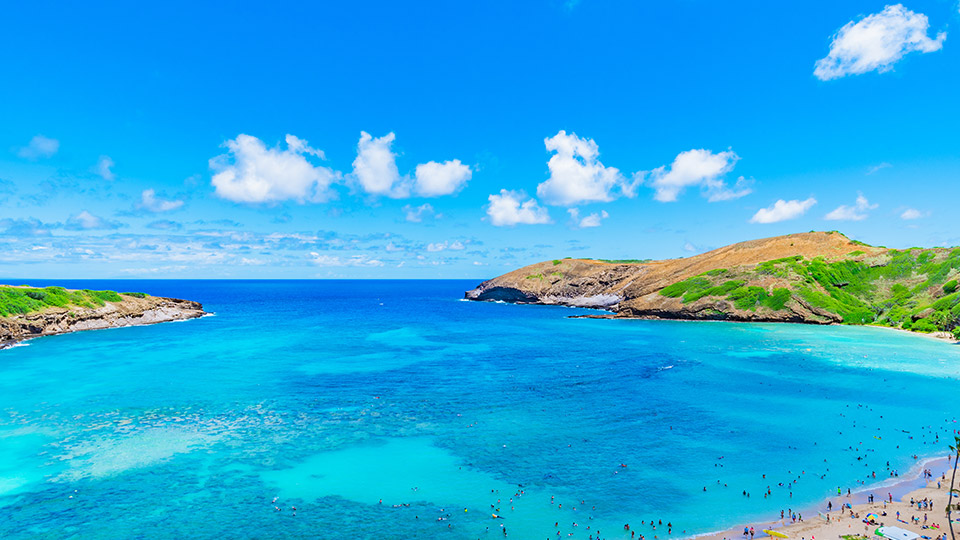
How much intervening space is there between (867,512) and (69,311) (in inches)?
6306

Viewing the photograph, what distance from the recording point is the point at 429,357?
307 ft

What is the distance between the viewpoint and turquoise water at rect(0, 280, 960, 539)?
3509 centimetres

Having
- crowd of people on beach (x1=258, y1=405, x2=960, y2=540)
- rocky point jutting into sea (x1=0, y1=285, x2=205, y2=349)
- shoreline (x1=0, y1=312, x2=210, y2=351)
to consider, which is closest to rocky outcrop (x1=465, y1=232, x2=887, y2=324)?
crowd of people on beach (x1=258, y1=405, x2=960, y2=540)

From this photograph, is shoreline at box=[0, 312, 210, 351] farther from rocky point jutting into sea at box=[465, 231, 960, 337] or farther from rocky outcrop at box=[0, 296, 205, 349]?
rocky point jutting into sea at box=[465, 231, 960, 337]

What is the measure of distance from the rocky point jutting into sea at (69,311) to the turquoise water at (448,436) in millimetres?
22327

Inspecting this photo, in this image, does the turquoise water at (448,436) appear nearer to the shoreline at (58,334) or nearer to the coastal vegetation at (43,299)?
the shoreline at (58,334)

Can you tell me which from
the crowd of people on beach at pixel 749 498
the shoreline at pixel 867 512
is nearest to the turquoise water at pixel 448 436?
the crowd of people on beach at pixel 749 498

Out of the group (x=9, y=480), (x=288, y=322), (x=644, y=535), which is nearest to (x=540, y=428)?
(x=644, y=535)

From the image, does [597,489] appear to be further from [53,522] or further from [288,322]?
[288,322]

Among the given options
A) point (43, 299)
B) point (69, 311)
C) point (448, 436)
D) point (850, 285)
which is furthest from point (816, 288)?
point (43, 299)

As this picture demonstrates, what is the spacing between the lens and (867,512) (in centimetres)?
3381

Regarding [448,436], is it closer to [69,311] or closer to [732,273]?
[69,311]

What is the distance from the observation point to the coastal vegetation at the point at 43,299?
371 ft

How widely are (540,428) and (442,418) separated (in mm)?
11433
